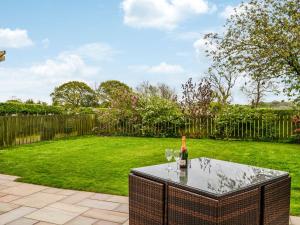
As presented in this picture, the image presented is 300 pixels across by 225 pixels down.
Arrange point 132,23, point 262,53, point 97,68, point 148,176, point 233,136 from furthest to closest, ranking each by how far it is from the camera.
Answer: point 97,68, point 233,136, point 132,23, point 262,53, point 148,176

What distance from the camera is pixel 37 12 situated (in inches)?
360

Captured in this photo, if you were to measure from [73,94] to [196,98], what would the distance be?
58.6ft

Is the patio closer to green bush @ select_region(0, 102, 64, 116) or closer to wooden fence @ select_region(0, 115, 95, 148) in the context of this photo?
wooden fence @ select_region(0, 115, 95, 148)

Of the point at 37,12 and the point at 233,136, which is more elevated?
the point at 37,12

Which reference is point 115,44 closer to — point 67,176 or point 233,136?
point 233,136

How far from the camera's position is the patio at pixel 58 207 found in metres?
3.25

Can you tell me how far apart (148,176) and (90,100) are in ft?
87.2

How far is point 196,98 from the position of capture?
12.7 m

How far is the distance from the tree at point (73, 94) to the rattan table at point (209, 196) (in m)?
25.9

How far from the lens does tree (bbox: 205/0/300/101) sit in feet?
23.6

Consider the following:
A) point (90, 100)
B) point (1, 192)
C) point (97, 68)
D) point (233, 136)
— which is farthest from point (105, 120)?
point (90, 100)

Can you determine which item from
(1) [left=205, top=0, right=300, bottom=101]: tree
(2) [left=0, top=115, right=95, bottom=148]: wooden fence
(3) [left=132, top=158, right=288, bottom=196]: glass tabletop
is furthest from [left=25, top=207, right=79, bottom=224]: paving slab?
(2) [left=0, top=115, right=95, bottom=148]: wooden fence

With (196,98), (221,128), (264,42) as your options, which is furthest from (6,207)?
(196,98)

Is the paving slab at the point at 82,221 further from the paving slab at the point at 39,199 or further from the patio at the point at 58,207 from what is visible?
the paving slab at the point at 39,199
